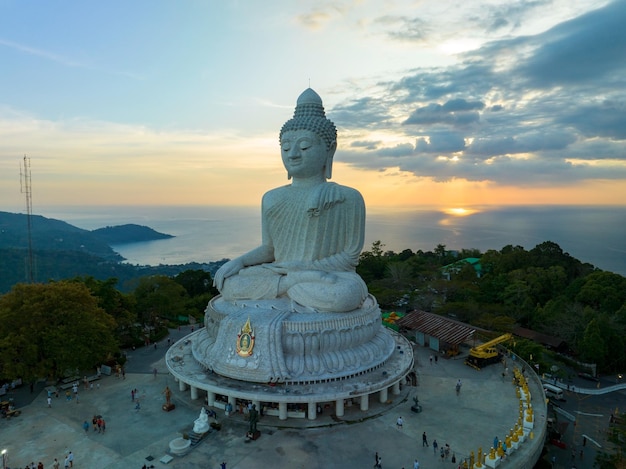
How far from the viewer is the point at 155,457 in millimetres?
13031

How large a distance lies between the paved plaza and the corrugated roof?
3298mm

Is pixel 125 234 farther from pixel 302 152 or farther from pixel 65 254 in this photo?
pixel 302 152

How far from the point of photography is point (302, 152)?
19.1 meters

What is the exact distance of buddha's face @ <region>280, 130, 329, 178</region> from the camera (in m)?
19.0

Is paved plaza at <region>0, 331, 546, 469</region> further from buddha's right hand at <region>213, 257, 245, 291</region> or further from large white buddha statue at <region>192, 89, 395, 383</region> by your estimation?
buddha's right hand at <region>213, 257, 245, 291</region>

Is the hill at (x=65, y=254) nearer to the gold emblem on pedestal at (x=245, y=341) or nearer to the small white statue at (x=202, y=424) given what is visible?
the gold emblem on pedestal at (x=245, y=341)

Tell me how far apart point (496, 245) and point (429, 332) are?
125664mm

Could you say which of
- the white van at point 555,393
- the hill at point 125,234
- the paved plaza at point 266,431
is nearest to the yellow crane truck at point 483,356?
the paved plaza at point 266,431

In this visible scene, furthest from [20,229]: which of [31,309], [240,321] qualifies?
[240,321]

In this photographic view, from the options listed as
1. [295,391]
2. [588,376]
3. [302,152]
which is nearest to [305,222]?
[302,152]

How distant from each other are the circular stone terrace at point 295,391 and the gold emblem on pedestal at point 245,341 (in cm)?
113

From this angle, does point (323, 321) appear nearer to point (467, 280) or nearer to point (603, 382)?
point (603, 382)

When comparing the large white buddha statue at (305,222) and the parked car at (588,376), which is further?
the parked car at (588,376)

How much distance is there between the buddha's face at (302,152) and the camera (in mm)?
19031
